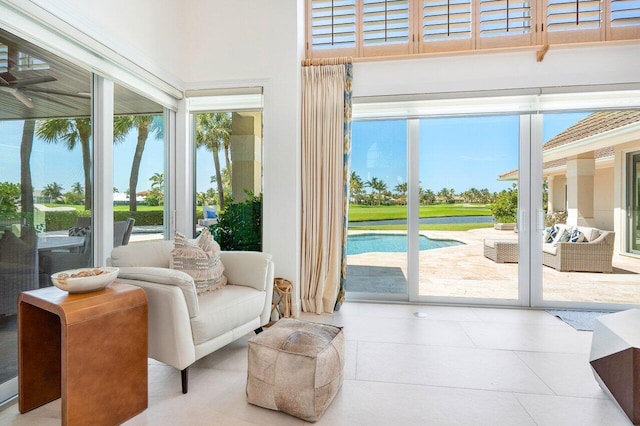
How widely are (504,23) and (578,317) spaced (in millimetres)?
3210

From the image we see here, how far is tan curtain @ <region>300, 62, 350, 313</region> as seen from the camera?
367cm

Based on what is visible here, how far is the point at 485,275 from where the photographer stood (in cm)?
391

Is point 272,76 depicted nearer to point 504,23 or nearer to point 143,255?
point 143,255

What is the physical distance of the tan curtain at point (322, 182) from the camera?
367 centimetres

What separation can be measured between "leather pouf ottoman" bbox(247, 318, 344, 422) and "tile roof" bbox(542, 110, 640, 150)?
345cm

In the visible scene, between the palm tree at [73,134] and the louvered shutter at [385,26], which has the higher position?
the louvered shutter at [385,26]

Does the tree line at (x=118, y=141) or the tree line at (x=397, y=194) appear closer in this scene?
the tree line at (x=118, y=141)

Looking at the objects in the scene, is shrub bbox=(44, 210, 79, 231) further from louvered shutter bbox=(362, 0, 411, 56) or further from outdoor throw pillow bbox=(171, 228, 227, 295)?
louvered shutter bbox=(362, 0, 411, 56)

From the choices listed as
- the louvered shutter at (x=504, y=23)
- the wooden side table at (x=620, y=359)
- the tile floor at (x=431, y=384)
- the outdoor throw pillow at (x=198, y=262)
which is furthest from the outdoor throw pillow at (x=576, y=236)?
the outdoor throw pillow at (x=198, y=262)

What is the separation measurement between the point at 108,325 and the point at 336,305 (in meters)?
2.40

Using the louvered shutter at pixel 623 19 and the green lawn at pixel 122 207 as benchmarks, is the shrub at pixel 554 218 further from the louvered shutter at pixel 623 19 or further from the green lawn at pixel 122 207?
the green lawn at pixel 122 207

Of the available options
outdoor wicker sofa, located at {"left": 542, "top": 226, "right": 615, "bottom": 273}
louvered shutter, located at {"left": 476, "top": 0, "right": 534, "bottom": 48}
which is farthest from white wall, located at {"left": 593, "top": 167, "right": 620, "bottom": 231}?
louvered shutter, located at {"left": 476, "top": 0, "right": 534, "bottom": 48}

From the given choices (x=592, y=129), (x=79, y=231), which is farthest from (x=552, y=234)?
(x=79, y=231)

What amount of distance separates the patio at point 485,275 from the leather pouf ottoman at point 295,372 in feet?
7.07
